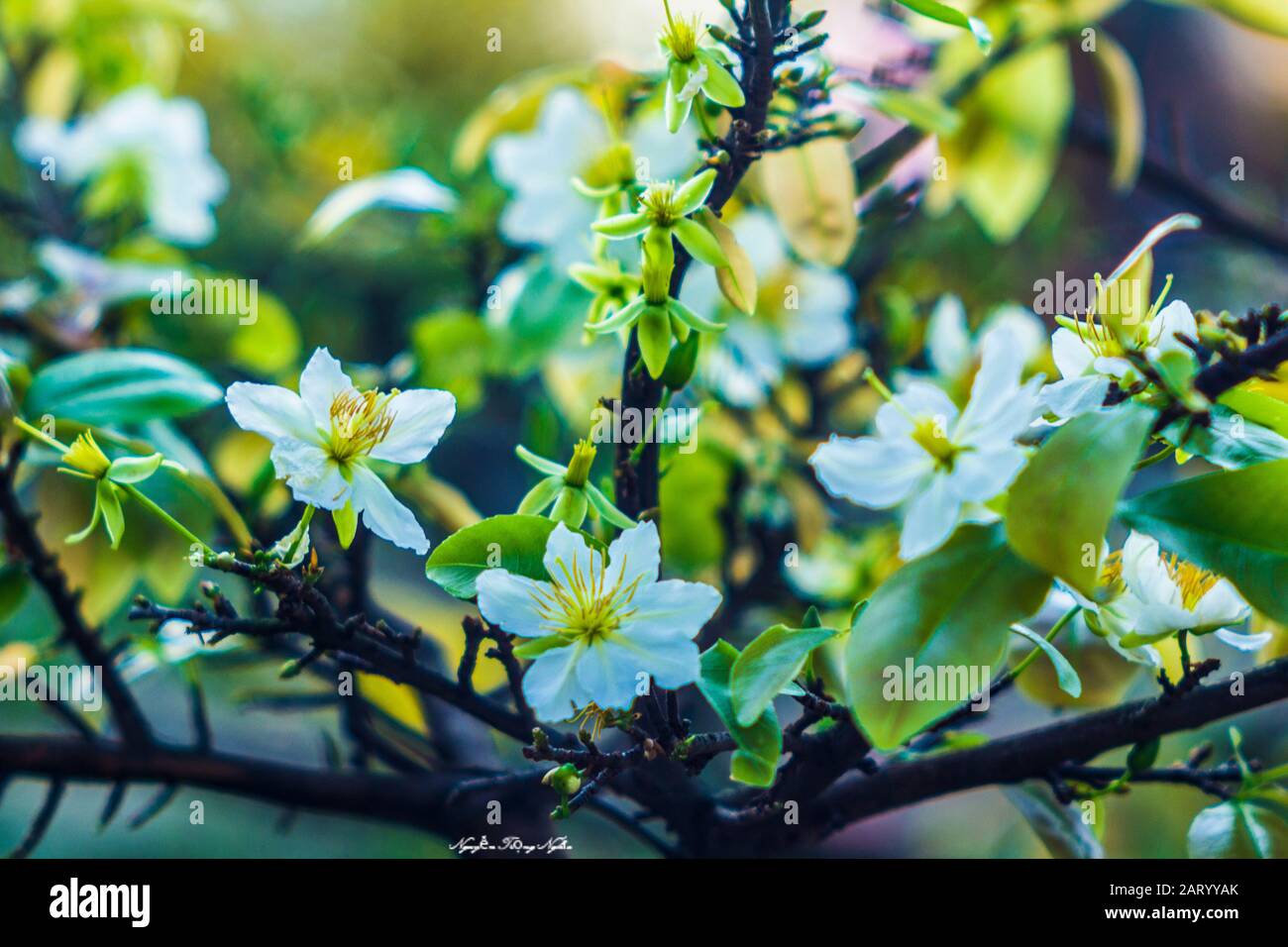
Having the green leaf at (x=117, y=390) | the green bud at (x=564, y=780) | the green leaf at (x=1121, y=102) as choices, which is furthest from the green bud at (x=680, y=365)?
the green leaf at (x=1121, y=102)

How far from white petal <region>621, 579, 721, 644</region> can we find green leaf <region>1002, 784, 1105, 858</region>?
0.19 meters

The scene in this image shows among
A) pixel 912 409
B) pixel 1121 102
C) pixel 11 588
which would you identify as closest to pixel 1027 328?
pixel 1121 102

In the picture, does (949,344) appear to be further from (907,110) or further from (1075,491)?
(1075,491)

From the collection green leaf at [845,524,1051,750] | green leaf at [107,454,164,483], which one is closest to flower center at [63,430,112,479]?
green leaf at [107,454,164,483]

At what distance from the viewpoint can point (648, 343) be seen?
0.94ft

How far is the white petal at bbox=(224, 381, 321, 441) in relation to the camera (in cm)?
28

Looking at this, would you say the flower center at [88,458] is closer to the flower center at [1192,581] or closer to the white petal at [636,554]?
the white petal at [636,554]

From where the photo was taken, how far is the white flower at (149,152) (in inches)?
25.0

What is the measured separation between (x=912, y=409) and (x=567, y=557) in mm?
103

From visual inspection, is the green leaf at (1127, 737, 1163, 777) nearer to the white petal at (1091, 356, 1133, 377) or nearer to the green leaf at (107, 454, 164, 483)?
the white petal at (1091, 356, 1133, 377)

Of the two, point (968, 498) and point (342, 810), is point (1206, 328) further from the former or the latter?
point (342, 810)

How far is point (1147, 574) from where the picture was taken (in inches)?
12.2

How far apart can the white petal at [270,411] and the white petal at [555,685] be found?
92 millimetres
